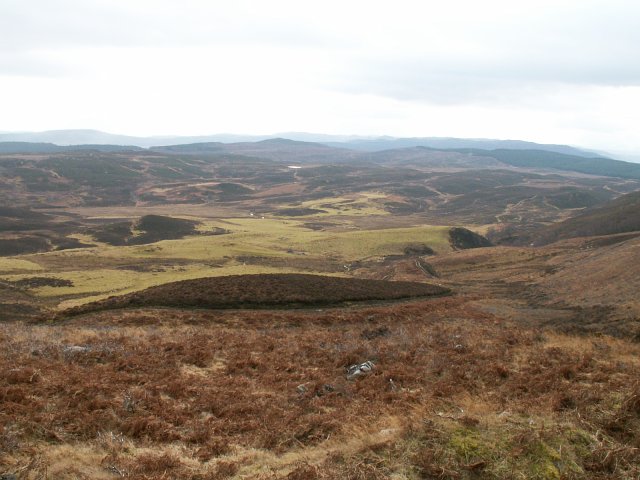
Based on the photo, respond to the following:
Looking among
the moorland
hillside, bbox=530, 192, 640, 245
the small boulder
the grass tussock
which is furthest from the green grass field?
the small boulder

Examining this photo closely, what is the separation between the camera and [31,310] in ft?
123

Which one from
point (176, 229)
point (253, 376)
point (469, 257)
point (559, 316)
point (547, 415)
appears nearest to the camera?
point (547, 415)

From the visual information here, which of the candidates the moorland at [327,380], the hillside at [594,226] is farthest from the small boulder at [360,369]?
the hillside at [594,226]

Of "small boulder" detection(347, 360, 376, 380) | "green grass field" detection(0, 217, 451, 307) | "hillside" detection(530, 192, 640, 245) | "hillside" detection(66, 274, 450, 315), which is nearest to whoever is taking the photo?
"small boulder" detection(347, 360, 376, 380)

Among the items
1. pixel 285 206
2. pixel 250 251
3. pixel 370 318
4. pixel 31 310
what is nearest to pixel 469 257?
pixel 250 251

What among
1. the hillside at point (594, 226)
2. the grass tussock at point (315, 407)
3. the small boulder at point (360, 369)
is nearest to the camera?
the grass tussock at point (315, 407)

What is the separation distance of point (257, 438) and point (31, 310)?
1384 inches

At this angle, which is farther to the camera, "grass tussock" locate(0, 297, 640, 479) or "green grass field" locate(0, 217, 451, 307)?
"green grass field" locate(0, 217, 451, 307)

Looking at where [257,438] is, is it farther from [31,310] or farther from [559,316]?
[31,310]

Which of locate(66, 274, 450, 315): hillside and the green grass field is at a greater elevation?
locate(66, 274, 450, 315): hillside

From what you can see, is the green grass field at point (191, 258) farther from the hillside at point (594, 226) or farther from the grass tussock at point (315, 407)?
the grass tussock at point (315, 407)

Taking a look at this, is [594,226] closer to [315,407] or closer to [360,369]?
[360,369]

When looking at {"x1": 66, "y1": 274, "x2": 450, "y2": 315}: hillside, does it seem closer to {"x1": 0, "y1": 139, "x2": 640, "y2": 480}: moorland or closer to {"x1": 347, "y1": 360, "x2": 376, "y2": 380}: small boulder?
{"x1": 0, "y1": 139, "x2": 640, "y2": 480}: moorland

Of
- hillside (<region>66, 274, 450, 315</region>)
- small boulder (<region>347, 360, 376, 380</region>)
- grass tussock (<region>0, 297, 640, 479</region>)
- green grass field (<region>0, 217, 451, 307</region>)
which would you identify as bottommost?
green grass field (<region>0, 217, 451, 307</region>)
